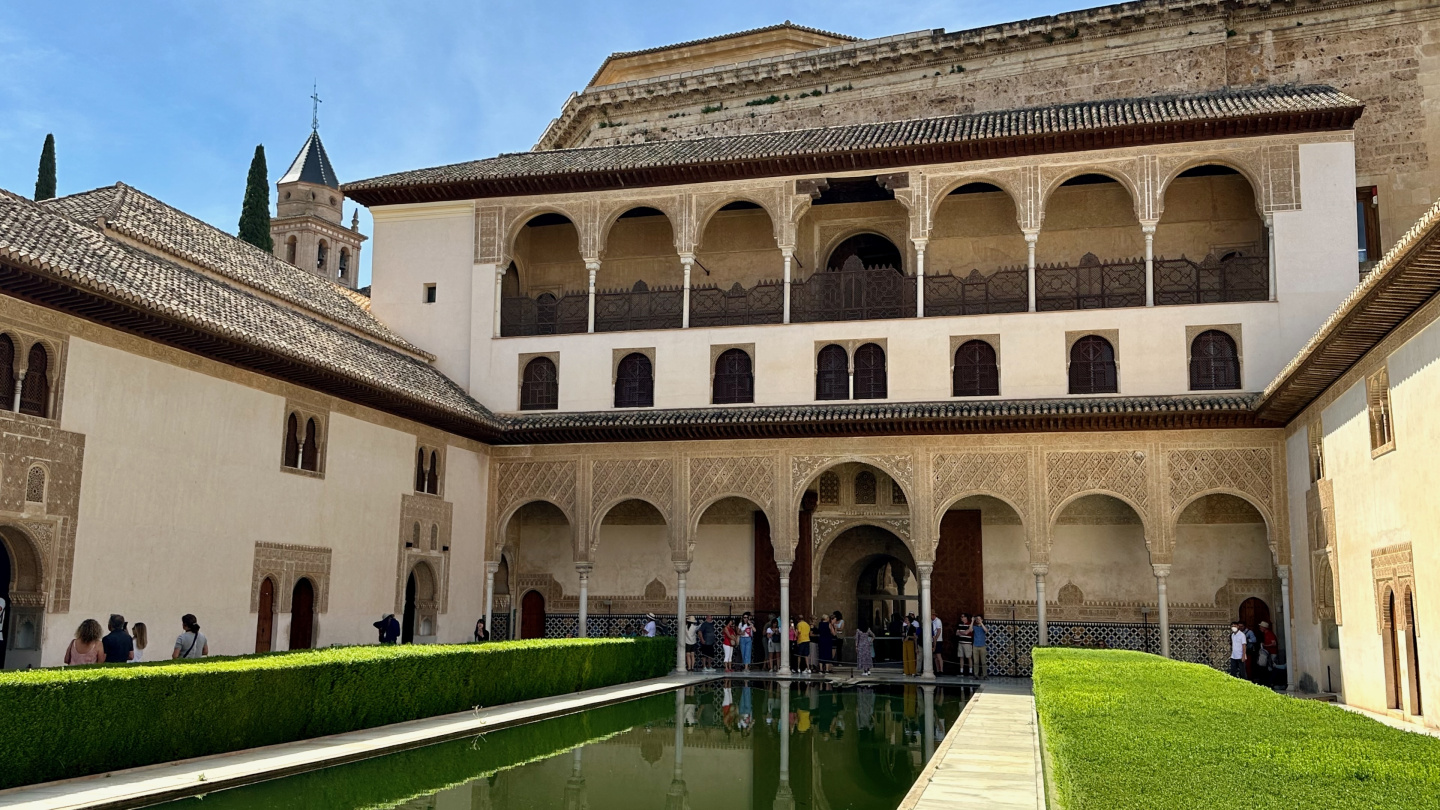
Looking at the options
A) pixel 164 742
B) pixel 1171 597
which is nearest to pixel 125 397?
pixel 164 742

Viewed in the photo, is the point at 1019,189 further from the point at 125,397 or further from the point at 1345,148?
the point at 125,397

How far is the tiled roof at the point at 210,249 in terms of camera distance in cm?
1700

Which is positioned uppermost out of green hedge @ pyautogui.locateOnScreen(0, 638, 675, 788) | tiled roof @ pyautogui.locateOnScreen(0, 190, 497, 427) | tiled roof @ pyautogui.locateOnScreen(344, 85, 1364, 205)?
tiled roof @ pyautogui.locateOnScreen(344, 85, 1364, 205)

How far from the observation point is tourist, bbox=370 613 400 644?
17547 millimetres

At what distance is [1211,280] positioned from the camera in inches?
813

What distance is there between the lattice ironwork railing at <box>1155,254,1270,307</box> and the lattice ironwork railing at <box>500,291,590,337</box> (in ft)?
32.9

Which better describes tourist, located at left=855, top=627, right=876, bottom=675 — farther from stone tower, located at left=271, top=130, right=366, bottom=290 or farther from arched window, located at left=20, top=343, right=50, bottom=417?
stone tower, located at left=271, top=130, right=366, bottom=290

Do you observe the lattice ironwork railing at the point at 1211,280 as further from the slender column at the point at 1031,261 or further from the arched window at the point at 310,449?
the arched window at the point at 310,449

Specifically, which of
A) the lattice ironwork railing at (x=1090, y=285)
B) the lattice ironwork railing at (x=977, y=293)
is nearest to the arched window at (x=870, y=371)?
the lattice ironwork railing at (x=977, y=293)

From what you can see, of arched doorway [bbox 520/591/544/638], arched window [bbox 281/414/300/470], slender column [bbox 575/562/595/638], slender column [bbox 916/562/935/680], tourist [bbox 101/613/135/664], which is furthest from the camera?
arched doorway [bbox 520/591/544/638]

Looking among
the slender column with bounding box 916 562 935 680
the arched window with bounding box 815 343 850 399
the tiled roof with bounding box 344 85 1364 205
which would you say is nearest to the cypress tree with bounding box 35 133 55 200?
the tiled roof with bounding box 344 85 1364 205

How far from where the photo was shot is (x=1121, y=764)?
4.97 metres

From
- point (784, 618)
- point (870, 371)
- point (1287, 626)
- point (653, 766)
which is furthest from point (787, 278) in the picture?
point (653, 766)

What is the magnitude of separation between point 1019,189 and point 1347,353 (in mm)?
7548
